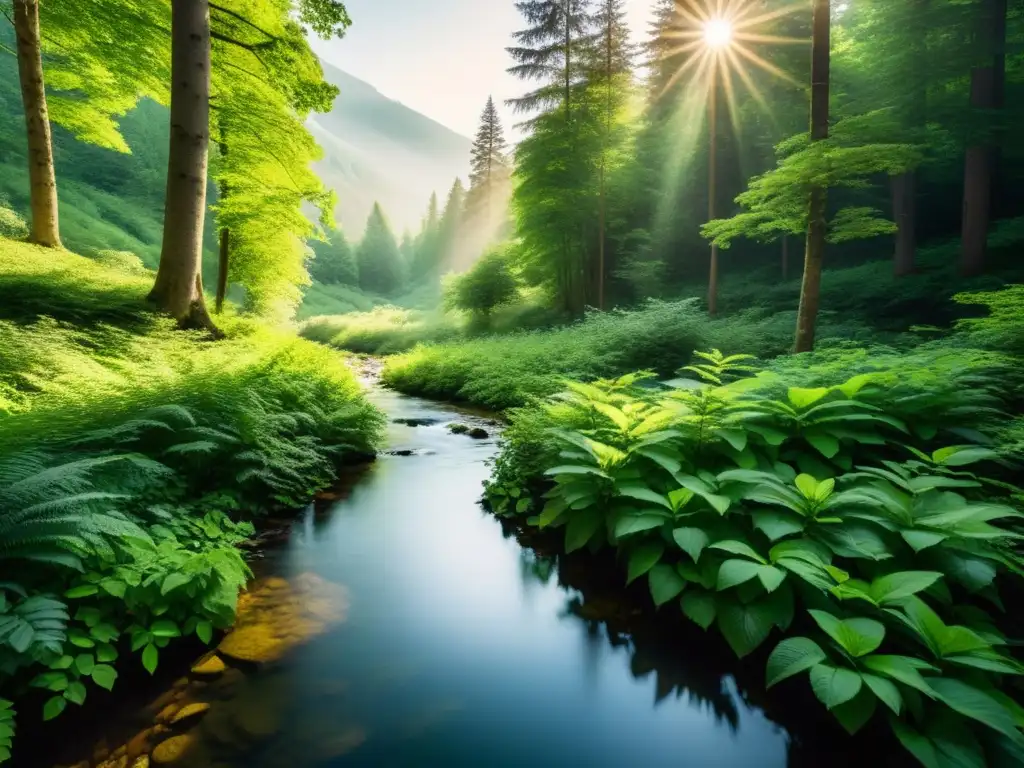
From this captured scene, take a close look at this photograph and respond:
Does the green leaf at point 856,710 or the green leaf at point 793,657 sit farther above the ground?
the green leaf at point 793,657

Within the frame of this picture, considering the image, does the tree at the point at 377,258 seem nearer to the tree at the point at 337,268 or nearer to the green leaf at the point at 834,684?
the tree at the point at 337,268

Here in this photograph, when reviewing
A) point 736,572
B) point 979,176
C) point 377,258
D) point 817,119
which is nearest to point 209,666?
point 736,572

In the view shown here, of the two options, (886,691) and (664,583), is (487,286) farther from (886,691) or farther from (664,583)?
(886,691)

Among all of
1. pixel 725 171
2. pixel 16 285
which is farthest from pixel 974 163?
pixel 16 285

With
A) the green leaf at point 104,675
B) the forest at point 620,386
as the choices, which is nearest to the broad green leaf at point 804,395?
the forest at point 620,386

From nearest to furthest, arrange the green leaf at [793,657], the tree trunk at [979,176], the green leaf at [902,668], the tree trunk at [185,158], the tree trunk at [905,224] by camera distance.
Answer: the green leaf at [902,668], the green leaf at [793,657], the tree trunk at [185,158], the tree trunk at [979,176], the tree trunk at [905,224]

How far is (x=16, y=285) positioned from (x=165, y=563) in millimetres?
6378

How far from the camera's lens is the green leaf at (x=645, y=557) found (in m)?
3.76

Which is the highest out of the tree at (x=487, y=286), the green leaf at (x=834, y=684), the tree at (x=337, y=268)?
the tree at (x=337, y=268)

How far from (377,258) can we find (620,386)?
282ft

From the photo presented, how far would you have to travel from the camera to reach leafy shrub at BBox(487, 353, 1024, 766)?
8.05ft

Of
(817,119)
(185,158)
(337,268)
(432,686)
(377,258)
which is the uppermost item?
(377,258)

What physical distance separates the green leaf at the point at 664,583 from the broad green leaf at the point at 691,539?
0.33m

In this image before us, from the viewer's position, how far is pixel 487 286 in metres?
28.5
